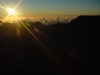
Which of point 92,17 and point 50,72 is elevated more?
point 50,72

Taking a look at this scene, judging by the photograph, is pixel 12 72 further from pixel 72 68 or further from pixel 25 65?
pixel 72 68

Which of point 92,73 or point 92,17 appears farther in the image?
point 92,17

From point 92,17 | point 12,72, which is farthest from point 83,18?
point 12,72

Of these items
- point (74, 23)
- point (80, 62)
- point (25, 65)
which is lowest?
point (74, 23)

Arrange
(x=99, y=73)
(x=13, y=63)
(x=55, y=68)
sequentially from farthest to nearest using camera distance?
(x=13, y=63) → (x=55, y=68) → (x=99, y=73)

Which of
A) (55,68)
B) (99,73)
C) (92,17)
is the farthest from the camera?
(92,17)

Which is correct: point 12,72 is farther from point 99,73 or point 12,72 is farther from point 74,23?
point 74,23

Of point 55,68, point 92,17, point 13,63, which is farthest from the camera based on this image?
point 92,17

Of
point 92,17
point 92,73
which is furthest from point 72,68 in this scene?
point 92,17

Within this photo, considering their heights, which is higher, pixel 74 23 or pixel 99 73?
pixel 99 73
